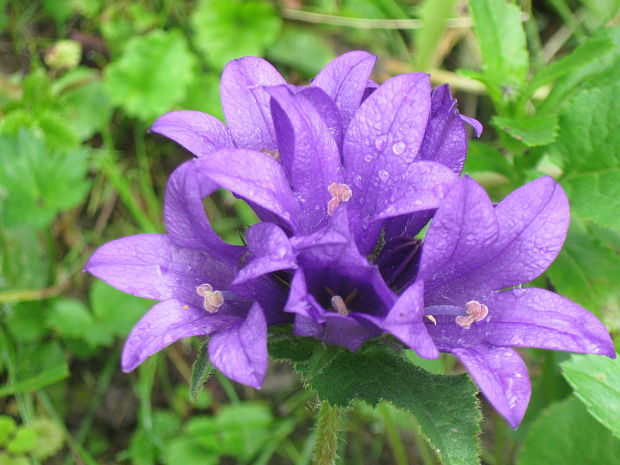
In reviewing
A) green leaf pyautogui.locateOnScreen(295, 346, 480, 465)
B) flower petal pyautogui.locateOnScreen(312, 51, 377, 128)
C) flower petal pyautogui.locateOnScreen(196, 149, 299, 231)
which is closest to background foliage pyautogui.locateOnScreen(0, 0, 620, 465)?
green leaf pyautogui.locateOnScreen(295, 346, 480, 465)

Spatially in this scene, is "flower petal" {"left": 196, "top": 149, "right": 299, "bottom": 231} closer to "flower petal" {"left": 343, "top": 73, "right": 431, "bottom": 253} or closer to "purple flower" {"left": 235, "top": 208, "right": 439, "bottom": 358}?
"purple flower" {"left": 235, "top": 208, "right": 439, "bottom": 358}

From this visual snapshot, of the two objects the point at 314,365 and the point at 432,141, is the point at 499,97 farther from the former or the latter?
the point at 314,365

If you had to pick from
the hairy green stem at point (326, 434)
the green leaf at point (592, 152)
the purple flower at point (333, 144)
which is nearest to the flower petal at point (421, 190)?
the purple flower at point (333, 144)

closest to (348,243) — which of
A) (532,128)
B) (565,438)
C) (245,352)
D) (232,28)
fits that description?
(245,352)

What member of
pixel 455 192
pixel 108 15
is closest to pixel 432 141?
pixel 455 192

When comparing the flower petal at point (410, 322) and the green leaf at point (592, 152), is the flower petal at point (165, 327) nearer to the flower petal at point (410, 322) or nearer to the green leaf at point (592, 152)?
the flower petal at point (410, 322)

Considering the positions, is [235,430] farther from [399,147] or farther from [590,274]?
[399,147]
